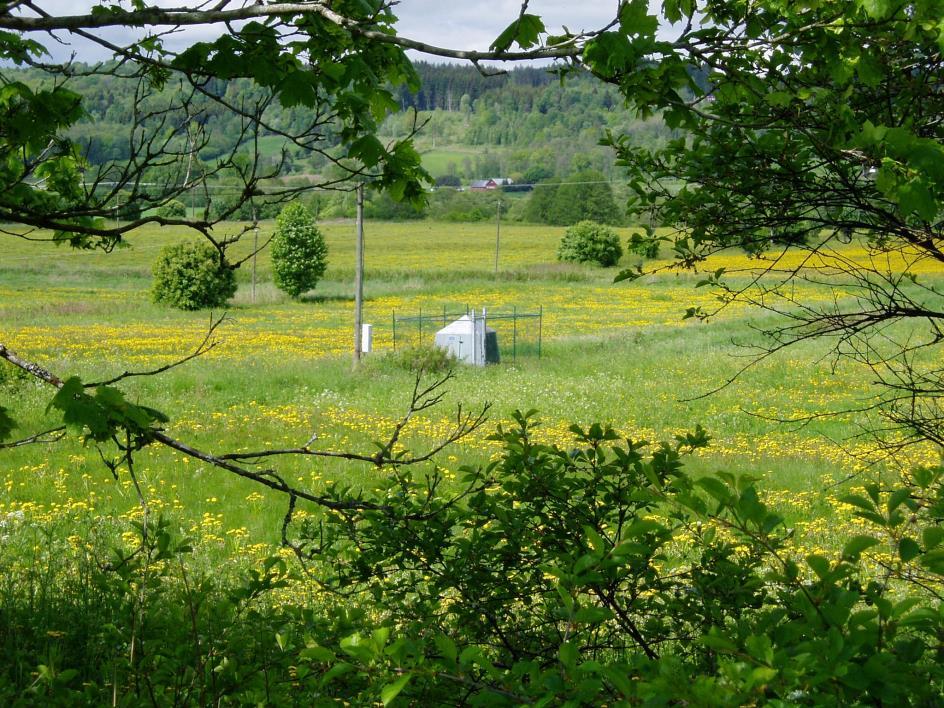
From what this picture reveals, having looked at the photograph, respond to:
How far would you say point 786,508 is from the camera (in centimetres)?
971

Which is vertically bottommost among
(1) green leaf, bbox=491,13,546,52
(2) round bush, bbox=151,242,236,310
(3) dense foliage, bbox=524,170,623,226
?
(2) round bush, bbox=151,242,236,310

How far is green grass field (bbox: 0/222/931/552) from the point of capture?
1013 cm

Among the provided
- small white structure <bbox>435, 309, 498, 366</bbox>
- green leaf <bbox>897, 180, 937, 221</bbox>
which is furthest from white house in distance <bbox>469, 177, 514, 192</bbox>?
green leaf <bbox>897, 180, 937, 221</bbox>

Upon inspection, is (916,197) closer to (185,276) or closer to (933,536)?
(933,536)

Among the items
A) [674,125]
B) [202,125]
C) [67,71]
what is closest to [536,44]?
[674,125]

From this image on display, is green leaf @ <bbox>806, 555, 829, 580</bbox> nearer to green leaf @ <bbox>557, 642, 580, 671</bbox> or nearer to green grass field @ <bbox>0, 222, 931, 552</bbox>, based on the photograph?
green leaf @ <bbox>557, 642, 580, 671</bbox>

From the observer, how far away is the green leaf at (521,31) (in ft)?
8.73

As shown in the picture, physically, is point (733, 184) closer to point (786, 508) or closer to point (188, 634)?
point (188, 634)

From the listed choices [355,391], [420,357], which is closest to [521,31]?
[355,391]

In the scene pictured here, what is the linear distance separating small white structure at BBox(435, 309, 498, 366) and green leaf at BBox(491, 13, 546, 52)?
19809 millimetres

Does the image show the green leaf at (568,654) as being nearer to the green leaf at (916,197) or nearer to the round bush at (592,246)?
the green leaf at (916,197)

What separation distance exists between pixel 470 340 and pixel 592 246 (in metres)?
47.7

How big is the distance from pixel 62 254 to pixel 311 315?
40.6 metres

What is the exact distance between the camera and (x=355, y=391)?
60.0 feet
